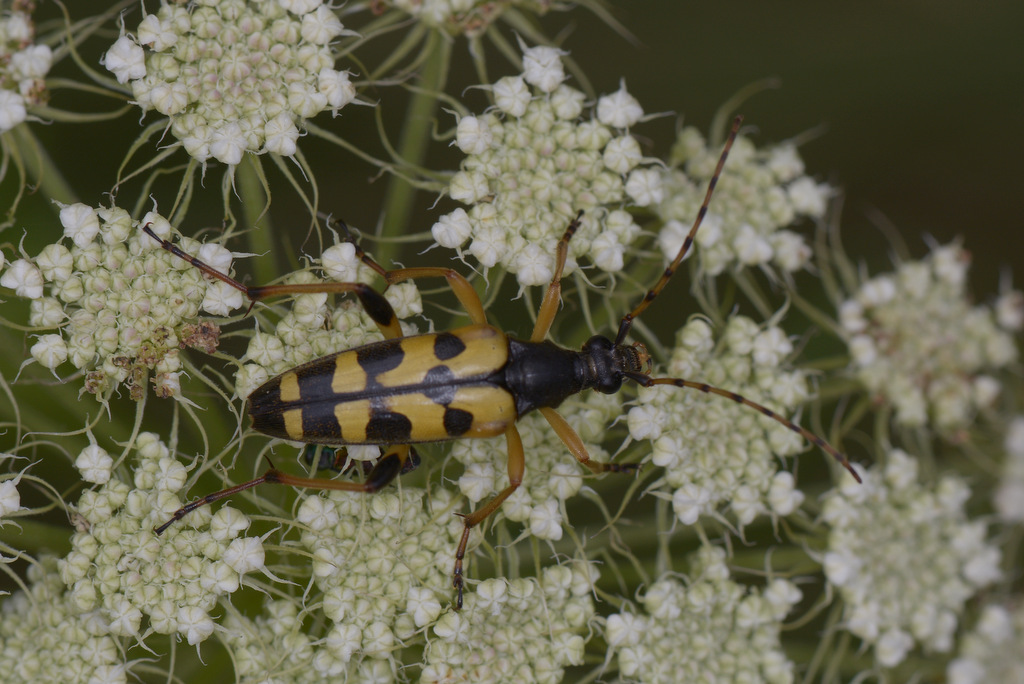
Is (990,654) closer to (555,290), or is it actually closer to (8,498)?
(555,290)

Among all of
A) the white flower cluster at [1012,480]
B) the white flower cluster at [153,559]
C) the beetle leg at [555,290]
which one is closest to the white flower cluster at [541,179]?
the beetle leg at [555,290]

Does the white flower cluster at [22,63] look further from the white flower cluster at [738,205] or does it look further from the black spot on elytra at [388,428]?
the white flower cluster at [738,205]

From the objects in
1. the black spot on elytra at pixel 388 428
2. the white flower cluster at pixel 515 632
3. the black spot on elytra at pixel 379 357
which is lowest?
the white flower cluster at pixel 515 632

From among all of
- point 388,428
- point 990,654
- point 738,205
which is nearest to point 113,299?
point 388,428

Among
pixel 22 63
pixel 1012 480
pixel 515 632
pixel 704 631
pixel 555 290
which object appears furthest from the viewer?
pixel 1012 480

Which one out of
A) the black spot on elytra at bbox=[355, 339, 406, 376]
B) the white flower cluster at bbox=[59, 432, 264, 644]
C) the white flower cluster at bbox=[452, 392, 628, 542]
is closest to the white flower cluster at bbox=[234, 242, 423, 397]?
the black spot on elytra at bbox=[355, 339, 406, 376]

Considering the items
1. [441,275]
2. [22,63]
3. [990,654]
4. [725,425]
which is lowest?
[990,654]

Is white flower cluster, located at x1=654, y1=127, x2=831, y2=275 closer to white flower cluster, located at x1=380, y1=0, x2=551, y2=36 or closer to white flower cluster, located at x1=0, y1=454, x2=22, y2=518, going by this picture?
white flower cluster, located at x1=380, y1=0, x2=551, y2=36
